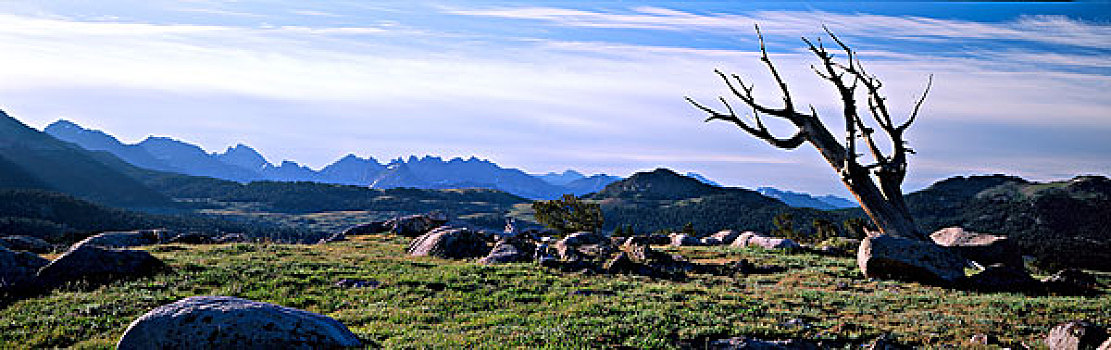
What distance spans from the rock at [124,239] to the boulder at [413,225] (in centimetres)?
1961

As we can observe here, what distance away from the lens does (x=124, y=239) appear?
46.6 meters

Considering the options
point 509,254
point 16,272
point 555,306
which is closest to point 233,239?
point 509,254

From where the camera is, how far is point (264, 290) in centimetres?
2400

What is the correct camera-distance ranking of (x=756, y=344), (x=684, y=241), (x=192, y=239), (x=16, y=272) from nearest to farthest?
1. (x=756, y=344)
2. (x=16, y=272)
3. (x=192, y=239)
4. (x=684, y=241)

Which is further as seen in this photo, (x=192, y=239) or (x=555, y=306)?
(x=192, y=239)

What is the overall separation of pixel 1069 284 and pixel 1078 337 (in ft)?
52.3

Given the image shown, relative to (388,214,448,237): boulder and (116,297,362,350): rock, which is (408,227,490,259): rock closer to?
(388,214,448,237): boulder

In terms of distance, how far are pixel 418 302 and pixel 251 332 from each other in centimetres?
1018

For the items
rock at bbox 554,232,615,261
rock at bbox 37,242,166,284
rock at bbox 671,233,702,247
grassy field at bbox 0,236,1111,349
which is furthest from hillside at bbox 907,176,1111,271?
rock at bbox 37,242,166,284

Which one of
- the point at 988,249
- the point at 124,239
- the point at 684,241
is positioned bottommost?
the point at 124,239

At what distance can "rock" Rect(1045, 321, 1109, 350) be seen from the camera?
46.8ft

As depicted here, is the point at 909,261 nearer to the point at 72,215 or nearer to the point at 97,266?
the point at 97,266

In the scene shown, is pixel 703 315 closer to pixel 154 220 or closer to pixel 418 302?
pixel 418 302

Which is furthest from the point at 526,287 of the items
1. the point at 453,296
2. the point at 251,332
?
the point at 251,332
